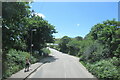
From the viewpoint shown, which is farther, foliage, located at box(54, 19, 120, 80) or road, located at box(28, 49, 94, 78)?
→ road, located at box(28, 49, 94, 78)

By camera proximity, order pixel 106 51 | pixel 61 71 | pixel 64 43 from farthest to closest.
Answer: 1. pixel 64 43
2. pixel 106 51
3. pixel 61 71

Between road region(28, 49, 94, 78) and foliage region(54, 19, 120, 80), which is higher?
foliage region(54, 19, 120, 80)

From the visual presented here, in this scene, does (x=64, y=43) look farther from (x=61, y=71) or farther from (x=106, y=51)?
(x=61, y=71)

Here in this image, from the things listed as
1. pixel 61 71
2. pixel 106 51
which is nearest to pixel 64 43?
pixel 106 51

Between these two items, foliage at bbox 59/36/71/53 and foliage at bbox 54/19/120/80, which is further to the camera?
foliage at bbox 59/36/71/53

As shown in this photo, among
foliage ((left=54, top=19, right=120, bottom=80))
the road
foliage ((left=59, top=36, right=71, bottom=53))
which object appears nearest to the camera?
foliage ((left=54, top=19, right=120, bottom=80))

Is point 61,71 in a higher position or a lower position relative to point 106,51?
lower

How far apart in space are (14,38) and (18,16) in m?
1.79

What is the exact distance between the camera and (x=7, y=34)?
31.7ft

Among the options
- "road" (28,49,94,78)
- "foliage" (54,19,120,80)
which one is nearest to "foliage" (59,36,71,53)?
"road" (28,49,94,78)

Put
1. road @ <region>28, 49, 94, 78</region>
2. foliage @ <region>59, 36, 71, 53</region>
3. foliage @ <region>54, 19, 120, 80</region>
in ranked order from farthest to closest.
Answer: foliage @ <region>59, 36, 71, 53</region>
road @ <region>28, 49, 94, 78</region>
foliage @ <region>54, 19, 120, 80</region>

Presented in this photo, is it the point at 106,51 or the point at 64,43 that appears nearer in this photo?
the point at 106,51

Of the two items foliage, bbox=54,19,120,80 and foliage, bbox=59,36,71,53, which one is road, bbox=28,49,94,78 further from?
foliage, bbox=59,36,71,53

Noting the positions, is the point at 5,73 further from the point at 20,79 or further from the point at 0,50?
the point at 0,50
